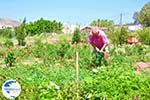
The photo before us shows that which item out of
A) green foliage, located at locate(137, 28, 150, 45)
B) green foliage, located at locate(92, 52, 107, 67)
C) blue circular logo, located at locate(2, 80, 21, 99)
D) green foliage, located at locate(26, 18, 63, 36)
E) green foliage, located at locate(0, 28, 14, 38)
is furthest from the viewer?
green foliage, located at locate(26, 18, 63, 36)

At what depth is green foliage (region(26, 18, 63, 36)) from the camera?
145 feet

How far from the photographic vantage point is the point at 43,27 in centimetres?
4594

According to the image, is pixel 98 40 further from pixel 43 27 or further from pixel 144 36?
pixel 43 27

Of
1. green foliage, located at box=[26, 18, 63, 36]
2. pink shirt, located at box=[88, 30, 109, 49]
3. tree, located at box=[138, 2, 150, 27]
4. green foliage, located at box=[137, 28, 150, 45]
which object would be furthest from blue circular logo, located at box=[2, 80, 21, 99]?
tree, located at box=[138, 2, 150, 27]

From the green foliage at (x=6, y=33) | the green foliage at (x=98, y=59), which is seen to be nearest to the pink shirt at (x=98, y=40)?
the green foliage at (x=98, y=59)

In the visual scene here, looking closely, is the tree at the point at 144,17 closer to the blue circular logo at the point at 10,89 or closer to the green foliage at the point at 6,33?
the green foliage at the point at 6,33

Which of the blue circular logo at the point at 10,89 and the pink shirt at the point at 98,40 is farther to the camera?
the pink shirt at the point at 98,40

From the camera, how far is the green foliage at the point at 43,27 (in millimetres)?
44312

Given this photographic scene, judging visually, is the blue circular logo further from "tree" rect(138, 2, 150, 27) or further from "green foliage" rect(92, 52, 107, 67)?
"tree" rect(138, 2, 150, 27)

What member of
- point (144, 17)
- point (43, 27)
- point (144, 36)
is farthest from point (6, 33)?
point (144, 17)

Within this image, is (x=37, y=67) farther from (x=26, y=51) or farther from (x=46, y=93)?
(x=46, y=93)

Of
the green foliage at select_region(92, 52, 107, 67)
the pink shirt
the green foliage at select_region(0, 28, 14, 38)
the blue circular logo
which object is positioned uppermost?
the pink shirt

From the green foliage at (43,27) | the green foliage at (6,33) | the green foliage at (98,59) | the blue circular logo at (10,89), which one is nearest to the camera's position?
the blue circular logo at (10,89)

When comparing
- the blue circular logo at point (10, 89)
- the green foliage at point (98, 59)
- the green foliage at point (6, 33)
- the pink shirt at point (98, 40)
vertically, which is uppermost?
the pink shirt at point (98, 40)
